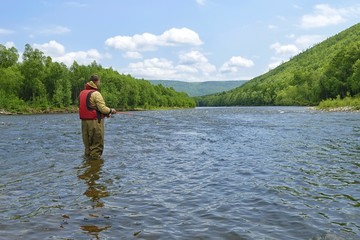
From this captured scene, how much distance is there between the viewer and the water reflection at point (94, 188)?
618 centimetres

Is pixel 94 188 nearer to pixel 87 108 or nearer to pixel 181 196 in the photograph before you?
pixel 181 196

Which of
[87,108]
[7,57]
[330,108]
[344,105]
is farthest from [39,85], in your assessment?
[87,108]

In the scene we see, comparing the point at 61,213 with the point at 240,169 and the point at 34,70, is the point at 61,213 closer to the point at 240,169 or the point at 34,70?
the point at 240,169

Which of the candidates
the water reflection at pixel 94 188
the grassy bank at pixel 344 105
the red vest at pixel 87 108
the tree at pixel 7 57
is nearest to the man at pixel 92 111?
the red vest at pixel 87 108

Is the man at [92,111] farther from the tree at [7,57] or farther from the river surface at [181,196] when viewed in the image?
the tree at [7,57]

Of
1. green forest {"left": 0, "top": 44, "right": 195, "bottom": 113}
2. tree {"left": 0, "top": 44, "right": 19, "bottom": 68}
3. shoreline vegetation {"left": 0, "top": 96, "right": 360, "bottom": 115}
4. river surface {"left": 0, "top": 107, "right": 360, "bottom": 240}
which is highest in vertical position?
tree {"left": 0, "top": 44, "right": 19, "bottom": 68}

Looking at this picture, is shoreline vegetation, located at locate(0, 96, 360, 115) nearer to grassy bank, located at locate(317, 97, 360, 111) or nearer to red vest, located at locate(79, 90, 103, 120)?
grassy bank, located at locate(317, 97, 360, 111)

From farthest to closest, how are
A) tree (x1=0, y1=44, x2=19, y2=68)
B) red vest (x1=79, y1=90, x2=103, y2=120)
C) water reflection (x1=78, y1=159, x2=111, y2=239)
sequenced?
tree (x1=0, y1=44, x2=19, y2=68) → red vest (x1=79, y1=90, x2=103, y2=120) → water reflection (x1=78, y1=159, x2=111, y2=239)

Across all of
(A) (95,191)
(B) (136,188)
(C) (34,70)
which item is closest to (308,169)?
(B) (136,188)

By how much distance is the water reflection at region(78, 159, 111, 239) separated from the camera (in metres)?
6.18

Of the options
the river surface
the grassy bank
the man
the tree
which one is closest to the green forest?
the tree

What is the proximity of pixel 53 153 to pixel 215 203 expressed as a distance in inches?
408

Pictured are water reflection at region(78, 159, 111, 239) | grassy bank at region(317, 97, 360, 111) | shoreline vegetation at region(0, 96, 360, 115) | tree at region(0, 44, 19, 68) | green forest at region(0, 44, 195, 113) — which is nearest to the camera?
water reflection at region(78, 159, 111, 239)

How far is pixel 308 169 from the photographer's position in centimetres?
1157
